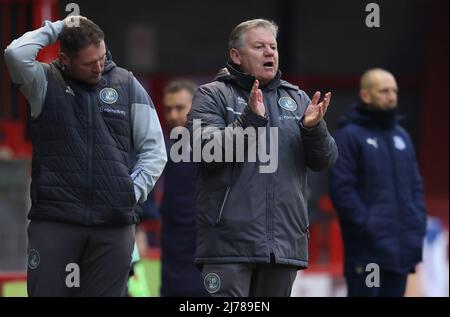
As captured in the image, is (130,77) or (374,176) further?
(374,176)

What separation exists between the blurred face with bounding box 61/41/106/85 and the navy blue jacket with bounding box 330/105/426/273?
98.3 inches

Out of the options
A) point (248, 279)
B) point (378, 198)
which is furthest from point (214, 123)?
point (378, 198)

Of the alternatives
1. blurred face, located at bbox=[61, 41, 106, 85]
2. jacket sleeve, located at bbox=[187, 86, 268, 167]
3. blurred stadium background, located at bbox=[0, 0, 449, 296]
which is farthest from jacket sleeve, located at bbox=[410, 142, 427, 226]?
blurred stadium background, located at bbox=[0, 0, 449, 296]

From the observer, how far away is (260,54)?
5.96 meters

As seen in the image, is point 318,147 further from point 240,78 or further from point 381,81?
point 381,81

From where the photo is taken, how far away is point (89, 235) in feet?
18.6

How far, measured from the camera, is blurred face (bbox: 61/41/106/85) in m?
5.69

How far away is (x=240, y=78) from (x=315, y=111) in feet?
1.50

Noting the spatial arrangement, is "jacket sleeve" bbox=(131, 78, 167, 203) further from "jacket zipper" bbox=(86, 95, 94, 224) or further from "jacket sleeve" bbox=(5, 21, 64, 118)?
"jacket sleeve" bbox=(5, 21, 64, 118)

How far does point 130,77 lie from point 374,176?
7.74 feet

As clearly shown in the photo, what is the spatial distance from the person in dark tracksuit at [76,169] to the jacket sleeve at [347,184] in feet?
7.32

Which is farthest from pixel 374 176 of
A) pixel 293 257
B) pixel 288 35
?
pixel 288 35
